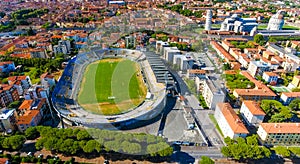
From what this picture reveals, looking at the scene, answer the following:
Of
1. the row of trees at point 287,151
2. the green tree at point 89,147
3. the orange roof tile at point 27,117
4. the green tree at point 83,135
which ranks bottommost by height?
the row of trees at point 287,151

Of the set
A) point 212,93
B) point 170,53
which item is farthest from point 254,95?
point 170,53

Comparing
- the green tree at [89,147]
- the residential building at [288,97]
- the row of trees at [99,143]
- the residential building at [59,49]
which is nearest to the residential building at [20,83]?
the row of trees at [99,143]

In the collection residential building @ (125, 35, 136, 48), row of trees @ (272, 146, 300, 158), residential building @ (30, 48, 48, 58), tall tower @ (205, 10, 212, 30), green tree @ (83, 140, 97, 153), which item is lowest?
row of trees @ (272, 146, 300, 158)

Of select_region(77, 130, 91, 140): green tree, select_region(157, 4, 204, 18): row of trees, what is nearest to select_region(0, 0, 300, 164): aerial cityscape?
select_region(77, 130, 91, 140): green tree

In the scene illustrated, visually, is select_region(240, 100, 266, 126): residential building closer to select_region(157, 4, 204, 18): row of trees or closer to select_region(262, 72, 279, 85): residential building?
select_region(262, 72, 279, 85): residential building

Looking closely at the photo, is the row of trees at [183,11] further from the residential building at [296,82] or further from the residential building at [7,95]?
the residential building at [7,95]

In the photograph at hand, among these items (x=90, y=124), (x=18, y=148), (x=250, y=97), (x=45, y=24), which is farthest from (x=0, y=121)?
(x=45, y=24)
